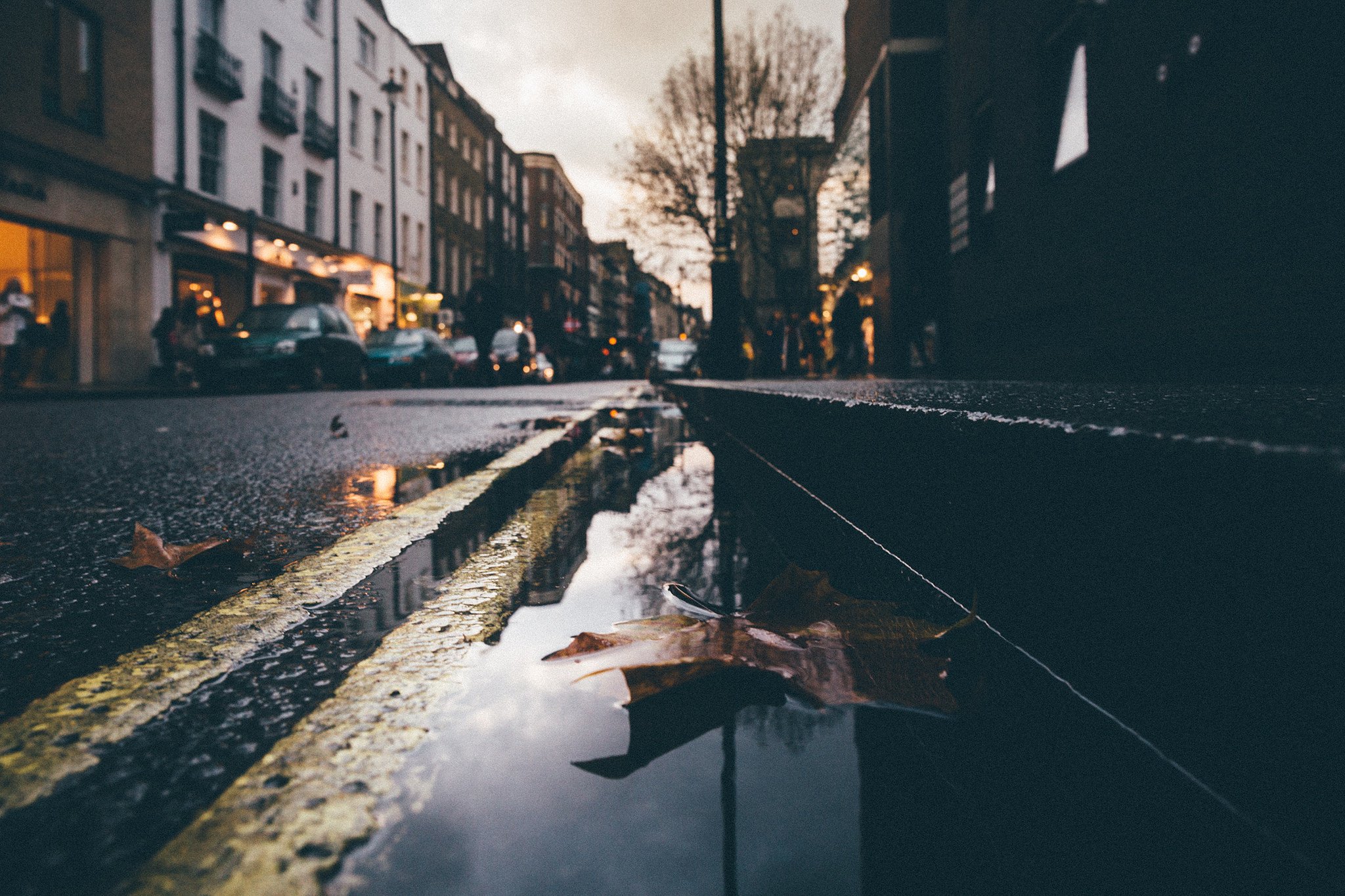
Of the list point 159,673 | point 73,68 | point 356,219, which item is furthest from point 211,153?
point 159,673

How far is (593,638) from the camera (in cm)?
137

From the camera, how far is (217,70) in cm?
2019

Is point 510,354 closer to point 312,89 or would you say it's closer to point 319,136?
point 319,136

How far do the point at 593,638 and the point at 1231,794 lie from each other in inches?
34.4

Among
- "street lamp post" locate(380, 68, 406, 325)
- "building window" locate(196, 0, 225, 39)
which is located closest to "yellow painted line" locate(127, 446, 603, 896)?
"building window" locate(196, 0, 225, 39)

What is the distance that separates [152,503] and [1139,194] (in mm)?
6533

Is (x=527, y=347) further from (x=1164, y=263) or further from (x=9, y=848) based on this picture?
(x=9, y=848)

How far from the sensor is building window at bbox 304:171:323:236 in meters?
25.5

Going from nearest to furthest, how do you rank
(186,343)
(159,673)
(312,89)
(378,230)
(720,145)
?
(159,673), (720,145), (186,343), (312,89), (378,230)

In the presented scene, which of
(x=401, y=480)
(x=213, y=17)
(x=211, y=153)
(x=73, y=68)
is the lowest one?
(x=401, y=480)

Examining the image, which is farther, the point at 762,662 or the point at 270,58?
the point at 270,58

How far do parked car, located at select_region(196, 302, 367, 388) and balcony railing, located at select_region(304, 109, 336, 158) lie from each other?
33.9 ft

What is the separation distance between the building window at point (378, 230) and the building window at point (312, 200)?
4121mm


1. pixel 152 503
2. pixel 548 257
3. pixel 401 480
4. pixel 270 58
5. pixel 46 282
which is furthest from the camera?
pixel 548 257
